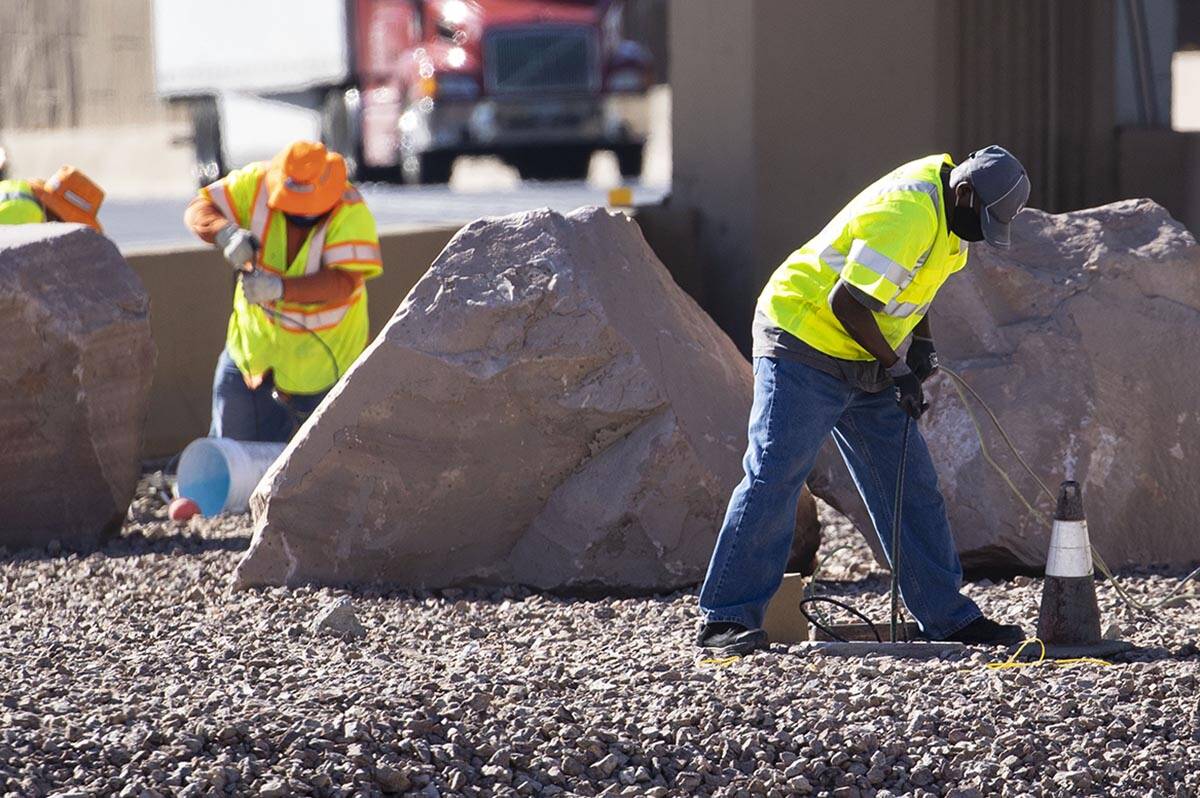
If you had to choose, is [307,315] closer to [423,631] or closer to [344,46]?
[423,631]

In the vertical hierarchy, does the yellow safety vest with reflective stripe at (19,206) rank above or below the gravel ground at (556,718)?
above

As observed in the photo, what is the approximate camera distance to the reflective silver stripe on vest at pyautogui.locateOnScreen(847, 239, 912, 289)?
525cm

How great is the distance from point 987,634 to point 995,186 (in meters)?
1.36

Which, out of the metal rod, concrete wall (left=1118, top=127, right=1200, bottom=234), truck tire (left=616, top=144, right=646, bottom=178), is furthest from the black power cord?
truck tire (left=616, top=144, right=646, bottom=178)

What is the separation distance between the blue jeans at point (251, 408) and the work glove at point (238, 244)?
56 centimetres

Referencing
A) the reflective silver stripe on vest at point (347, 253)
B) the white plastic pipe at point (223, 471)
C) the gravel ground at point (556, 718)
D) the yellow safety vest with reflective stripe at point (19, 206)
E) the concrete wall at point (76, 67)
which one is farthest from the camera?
the concrete wall at point (76, 67)

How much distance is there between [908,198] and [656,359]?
1589mm

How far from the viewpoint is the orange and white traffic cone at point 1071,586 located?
18.3 feet

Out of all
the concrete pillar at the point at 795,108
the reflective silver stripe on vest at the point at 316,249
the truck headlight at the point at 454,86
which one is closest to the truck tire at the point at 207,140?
the truck headlight at the point at 454,86

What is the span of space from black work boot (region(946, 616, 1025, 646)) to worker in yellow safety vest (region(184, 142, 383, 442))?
3265 millimetres

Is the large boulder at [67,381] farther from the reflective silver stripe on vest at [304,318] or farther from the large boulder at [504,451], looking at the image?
the large boulder at [504,451]

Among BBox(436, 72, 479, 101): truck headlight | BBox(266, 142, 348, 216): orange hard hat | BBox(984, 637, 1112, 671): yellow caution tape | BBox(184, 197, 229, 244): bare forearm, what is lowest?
BBox(984, 637, 1112, 671): yellow caution tape

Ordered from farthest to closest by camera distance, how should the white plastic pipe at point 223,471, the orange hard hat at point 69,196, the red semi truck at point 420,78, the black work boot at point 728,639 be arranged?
the red semi truck at point 420,78, the orange hard hat at point 69,196, the white plastic pipe at point 223,471, the black work boot at point 728,639

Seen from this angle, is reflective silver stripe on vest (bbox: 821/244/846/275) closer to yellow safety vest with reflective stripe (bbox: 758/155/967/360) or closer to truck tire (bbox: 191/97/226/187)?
yellow safety vest with reflective stripe (bbox: 758/155/967/360)
